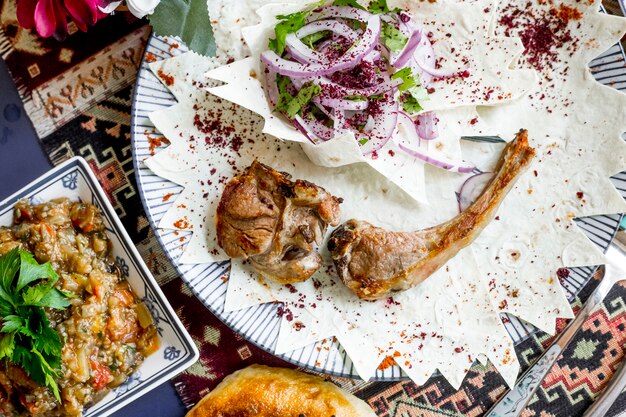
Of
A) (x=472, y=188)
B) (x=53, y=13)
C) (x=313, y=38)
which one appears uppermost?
(x=53, y=13)

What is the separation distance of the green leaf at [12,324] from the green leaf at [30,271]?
152 millimetres

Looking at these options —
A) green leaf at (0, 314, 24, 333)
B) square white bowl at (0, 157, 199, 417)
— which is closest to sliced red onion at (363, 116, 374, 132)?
square white bowl at (0, 157, 199, 417)

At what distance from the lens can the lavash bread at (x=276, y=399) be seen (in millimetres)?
Result: 3980

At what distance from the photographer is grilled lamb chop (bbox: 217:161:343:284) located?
3609 mm

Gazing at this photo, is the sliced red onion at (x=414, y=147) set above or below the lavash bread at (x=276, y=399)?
above

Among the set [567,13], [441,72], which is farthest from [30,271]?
[567,13]

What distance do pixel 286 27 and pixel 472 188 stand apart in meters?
1.50

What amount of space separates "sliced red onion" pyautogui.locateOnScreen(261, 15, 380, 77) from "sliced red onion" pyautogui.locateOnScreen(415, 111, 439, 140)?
527 millimetres

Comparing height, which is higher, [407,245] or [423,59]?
[423,59]

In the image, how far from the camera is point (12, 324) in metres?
3.23

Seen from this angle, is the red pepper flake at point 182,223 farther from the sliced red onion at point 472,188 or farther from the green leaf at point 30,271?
the sliced red onion at point 472,188

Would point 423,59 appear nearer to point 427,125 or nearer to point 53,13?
point 427,125

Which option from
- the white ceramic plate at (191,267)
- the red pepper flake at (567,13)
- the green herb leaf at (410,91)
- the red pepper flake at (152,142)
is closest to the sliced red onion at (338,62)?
the green herb leaf at (410,91)

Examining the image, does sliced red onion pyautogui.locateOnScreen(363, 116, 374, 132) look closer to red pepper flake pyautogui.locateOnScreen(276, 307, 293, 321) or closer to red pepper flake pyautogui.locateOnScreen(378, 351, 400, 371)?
red pepper flake pyautogui.locateOnScreen(276, 307, 293, 321)
